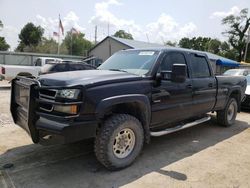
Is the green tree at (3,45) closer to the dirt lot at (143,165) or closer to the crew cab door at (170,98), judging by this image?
the dirt lot at (143,165)

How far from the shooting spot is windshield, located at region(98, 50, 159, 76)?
463cm

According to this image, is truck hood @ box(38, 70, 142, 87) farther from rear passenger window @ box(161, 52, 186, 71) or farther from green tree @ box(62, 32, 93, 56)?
green tree @ box(62, 32, 93, 56)

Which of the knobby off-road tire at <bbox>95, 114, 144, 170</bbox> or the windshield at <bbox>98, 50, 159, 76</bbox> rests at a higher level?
the windshield at <bbox>98, 50, 159, 76</bbox>

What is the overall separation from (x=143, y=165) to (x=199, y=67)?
8.64 ft

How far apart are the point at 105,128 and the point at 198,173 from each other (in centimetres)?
159

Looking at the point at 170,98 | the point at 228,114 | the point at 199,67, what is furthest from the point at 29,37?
the point at 170,98

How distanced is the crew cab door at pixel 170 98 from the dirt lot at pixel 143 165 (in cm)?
65

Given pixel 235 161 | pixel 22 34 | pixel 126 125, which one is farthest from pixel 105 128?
pixel 22 34

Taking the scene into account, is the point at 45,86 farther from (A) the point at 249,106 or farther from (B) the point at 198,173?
(A) the point at 249,106

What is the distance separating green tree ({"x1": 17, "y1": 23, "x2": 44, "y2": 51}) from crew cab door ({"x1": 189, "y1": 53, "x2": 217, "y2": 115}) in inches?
2109

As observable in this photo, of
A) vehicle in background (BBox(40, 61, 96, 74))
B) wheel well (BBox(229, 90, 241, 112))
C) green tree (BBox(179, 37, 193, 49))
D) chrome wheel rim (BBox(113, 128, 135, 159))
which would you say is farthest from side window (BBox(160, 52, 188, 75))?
green tree (BBox(179, 37, 193, 49))

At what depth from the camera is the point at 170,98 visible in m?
4.77

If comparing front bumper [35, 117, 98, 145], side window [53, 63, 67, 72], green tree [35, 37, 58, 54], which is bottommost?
front bumper [35, 117, 98, 145]

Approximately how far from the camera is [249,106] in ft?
30.7
